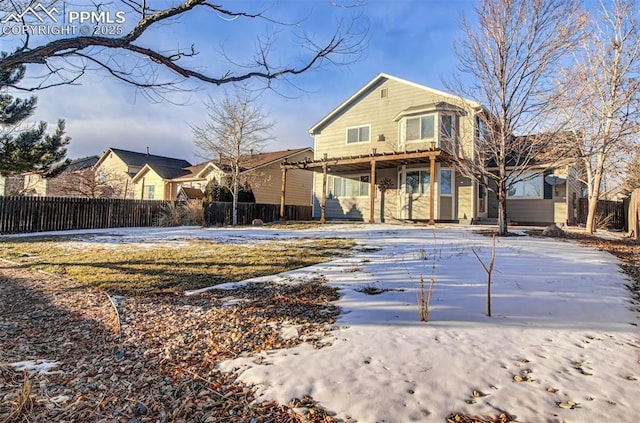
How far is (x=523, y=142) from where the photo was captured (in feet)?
31.8

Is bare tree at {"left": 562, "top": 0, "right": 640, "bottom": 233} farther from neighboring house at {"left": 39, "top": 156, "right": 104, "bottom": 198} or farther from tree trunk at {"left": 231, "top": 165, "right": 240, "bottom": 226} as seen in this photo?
neighboring house at {"left": 39, "top": 156, "right": 104, "bottom": 198}

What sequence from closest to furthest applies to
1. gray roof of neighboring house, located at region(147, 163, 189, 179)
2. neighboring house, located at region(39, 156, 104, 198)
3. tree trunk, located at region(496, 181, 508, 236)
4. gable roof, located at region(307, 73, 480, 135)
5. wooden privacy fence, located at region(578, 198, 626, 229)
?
tree trunk, located at region(496, 181, 508, 236)
gable roof, located at region(307, 73, 480, 135)
wooden privacy fence, located at region(578, 198, 626, 229)
neighboring house, located at region(39, 156, 104, 198)
gray roof of neighboring house, located at region(147, 163, 189, 179)

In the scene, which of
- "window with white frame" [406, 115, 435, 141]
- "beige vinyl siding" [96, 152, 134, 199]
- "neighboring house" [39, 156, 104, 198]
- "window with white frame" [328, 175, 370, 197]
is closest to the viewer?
"window with white frame" [406, 115, 435, 141]

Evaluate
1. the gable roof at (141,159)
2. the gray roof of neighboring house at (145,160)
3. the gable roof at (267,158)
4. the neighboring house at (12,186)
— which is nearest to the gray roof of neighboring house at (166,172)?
the gray roof of neighboring house at (145,160)

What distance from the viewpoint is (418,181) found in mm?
15891

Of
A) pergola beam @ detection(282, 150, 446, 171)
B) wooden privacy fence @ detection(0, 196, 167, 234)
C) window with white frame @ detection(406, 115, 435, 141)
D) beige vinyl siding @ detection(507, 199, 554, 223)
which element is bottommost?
wooden privacy fence @ detection(0, 196, 167, 234)

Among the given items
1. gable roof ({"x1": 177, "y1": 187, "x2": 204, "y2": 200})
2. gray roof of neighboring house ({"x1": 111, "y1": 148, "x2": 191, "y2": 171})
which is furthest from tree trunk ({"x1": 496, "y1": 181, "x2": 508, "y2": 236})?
gray roof of neighboring house ({"x1": 111, "y1": 148, "x2": 191, "y2": 171})

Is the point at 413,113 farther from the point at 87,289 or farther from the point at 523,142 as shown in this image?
the point at 87,289

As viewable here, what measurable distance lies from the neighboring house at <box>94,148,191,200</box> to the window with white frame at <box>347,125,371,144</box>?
55.5 ft

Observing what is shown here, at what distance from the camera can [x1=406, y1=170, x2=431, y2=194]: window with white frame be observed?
51.3 feet

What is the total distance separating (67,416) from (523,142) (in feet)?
36.4

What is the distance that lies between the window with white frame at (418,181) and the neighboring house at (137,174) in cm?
2027

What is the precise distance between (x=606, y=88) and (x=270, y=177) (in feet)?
58.8
